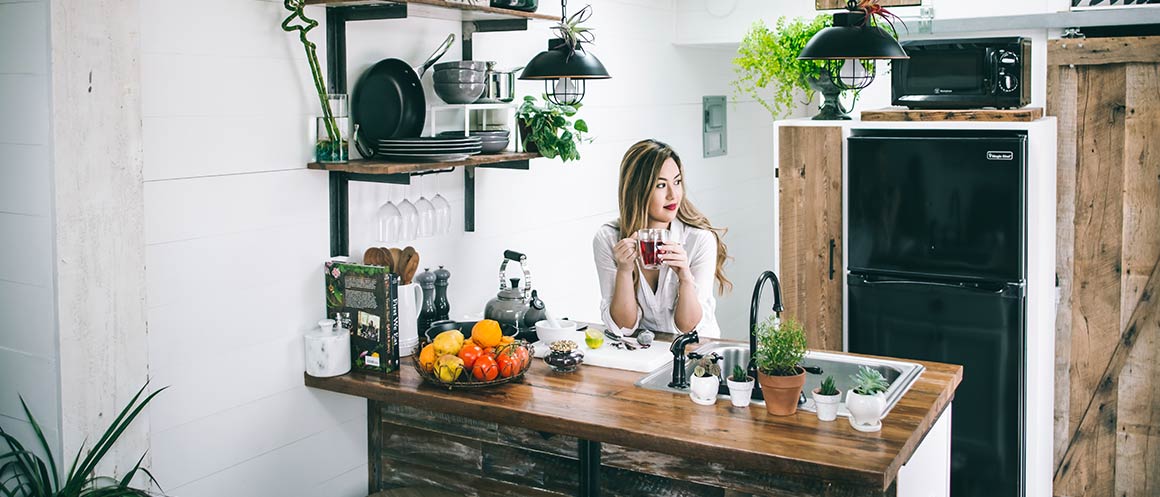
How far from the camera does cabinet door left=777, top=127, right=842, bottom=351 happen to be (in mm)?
4270

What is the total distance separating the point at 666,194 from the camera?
3.66 meters

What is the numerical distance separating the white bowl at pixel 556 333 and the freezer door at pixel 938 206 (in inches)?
55.2

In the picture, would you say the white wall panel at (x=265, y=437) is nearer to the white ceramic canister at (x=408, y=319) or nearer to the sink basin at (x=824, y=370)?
the white ceramic canister at (x=408, y=319)

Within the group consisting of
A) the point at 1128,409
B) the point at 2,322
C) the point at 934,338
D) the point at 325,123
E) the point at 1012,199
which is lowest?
the point at 1128,409

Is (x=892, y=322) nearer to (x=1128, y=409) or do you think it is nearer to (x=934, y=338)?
(x=934, y=338)

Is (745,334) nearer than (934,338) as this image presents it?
No

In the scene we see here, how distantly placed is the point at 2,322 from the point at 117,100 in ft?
1.97

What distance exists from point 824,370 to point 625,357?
0.60 meters

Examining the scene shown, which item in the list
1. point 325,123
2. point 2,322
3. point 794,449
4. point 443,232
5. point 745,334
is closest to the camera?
point 794,449

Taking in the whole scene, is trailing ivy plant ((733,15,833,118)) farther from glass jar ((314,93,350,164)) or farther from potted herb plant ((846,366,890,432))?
potted herb plant ((846,366,890,432))

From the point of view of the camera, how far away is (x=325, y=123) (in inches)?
118

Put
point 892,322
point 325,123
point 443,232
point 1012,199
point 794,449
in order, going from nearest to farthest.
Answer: point 794,449, point 325,123, point 443,232, point 1012,199, point 892,322

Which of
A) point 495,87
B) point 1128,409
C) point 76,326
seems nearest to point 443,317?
point 495,87

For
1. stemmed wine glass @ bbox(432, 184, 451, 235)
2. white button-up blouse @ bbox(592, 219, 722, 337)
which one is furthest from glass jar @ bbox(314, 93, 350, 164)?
white button-up blouse @ bbox(592, 219, 722, 337)
